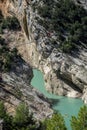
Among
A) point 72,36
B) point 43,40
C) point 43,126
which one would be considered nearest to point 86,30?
point 72,36

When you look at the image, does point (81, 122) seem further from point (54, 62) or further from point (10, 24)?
point (10, 24)

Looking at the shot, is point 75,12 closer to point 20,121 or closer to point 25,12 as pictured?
point 25,12

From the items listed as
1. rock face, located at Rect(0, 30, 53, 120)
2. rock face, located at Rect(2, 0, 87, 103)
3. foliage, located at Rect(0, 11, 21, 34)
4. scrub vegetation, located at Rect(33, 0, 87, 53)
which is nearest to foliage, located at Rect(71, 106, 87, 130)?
rock face, located at Rect(0, 30, 53, 120)

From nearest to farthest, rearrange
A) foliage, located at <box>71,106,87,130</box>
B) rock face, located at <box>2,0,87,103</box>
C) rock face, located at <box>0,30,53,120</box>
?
foliage, located at <box>71,106,87,130</box>
rock face, located at <box>0,30,53,120</box>
rock face, located at <box>2,0,87,103</box>

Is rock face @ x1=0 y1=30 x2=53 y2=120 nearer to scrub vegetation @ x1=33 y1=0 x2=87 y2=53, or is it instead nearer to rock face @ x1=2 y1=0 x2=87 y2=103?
rock face @ x1=2 y1=0 x2=87 y2=103

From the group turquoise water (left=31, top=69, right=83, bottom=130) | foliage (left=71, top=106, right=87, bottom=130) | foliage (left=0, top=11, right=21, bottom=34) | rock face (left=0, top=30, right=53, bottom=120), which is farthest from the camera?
foliage (left=0, top=11, right=21, bottom=34)

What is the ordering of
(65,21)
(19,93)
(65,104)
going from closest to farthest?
(19,93) → (65,104) → (65,21)

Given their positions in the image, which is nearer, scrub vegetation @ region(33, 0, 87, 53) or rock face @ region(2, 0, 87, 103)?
rock face @ region(2, 0, 87, 103)

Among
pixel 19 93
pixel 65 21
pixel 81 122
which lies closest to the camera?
pixel 81 122

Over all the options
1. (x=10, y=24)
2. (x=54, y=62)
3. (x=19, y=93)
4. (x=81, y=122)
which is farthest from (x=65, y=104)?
(x=10, y=24)
